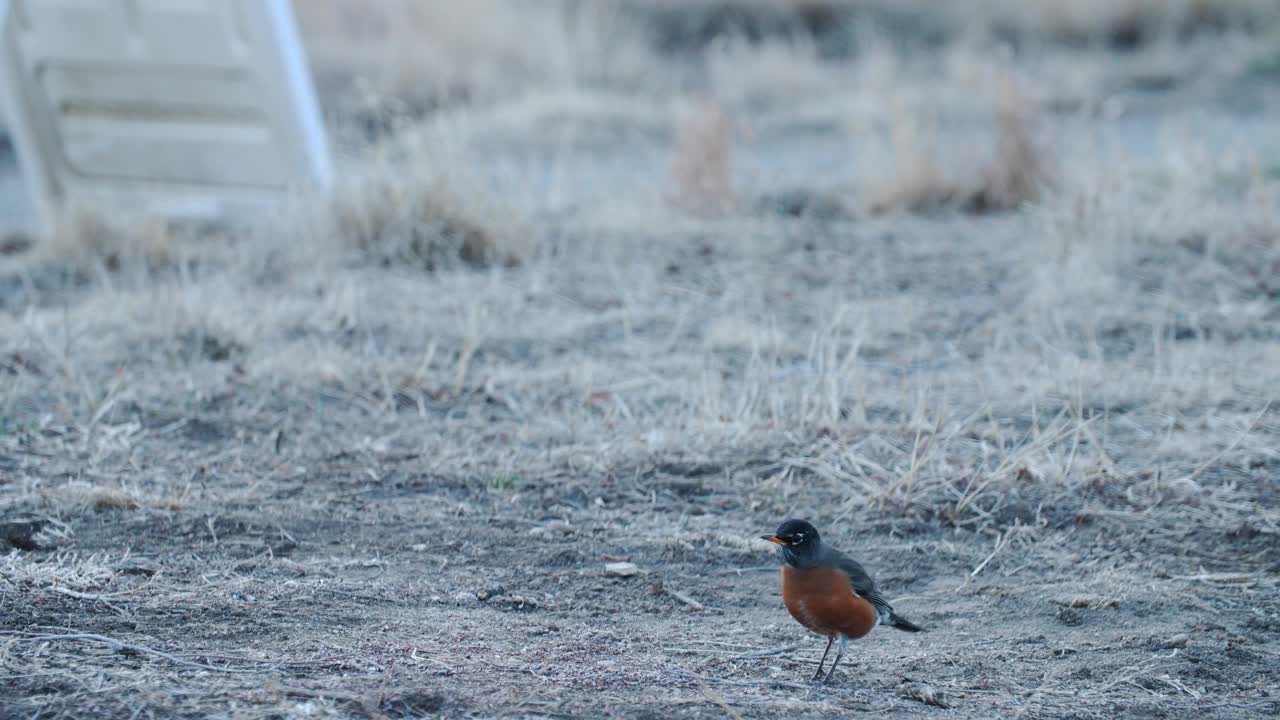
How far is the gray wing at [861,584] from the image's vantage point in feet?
9.12

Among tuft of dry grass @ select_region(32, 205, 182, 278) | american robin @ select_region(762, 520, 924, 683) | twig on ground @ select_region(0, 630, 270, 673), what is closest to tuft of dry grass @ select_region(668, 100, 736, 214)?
tuft of dry grass @ select_region(32, 205, 182, 278)

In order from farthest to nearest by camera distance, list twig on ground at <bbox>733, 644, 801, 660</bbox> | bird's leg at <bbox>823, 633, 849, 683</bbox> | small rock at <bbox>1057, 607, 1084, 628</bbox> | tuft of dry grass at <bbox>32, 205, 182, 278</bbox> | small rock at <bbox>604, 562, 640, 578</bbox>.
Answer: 1. tuft of dry grass at <bbox>32, 205, 182, 278</bbox>
2. small rock at <bbox>604, 562, 640, 578</bbox>
3. small rock at <bbox>1057, 607, 1084, 628</bbox>
4. twig on ground at <bbox>733, 644, 801, 660</bbox>
5. bird's leg at <bbox>823, 633, 849, 683</bbox>

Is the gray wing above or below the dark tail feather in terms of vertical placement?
above

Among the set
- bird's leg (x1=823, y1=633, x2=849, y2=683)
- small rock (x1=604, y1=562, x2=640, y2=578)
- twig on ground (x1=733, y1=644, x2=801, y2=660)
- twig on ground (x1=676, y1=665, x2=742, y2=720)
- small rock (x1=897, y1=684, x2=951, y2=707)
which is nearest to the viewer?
twig on ground (x1=676, y1=665, x2=742, y2=720)

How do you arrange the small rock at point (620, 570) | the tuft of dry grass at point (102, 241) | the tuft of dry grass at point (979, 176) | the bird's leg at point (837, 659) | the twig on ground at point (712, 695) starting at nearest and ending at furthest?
the twig on ground at point (712, 695) < the bird's leg at point (837, 659) < the small rock at point (620, 570) < the tuft of dry grass at point (102, 241) < the tuft of dry grass at point (979, 176)

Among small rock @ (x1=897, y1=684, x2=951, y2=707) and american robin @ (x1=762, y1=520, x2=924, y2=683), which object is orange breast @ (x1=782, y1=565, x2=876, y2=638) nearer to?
american robin @ (x1=762, y1=520, x2=924, y2=683)

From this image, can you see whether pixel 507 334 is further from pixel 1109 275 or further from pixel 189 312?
pixel 1109 275

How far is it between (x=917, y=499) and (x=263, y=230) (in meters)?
4.04

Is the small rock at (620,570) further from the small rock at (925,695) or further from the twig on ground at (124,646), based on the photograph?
the twig on ground at (124,646)

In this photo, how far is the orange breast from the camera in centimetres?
272

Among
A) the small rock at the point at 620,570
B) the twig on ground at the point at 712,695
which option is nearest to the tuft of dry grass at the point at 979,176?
the small rock at the point at 620,570

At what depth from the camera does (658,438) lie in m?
3.98

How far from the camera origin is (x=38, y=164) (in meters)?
7.38

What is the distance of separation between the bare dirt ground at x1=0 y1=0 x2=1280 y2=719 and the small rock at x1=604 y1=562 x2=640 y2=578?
0.05 ft
